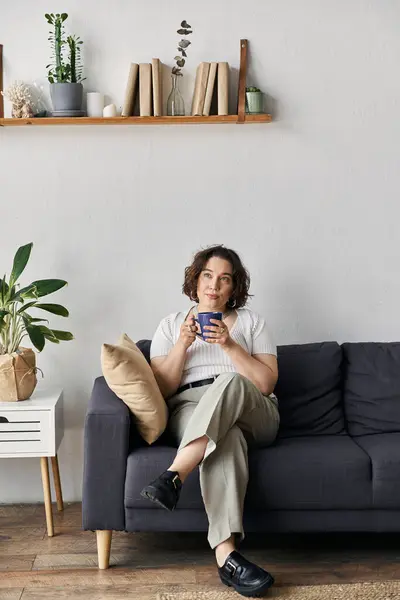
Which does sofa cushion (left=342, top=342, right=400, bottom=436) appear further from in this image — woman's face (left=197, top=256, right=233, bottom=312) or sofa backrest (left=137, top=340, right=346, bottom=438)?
woman's face (left=197, top=256, right=233, bottom=312)

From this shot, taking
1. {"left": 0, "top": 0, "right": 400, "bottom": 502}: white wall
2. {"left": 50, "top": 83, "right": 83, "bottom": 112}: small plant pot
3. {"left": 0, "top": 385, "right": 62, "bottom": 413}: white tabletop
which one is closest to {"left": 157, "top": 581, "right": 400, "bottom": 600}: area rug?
{"left": 0, "top": 385, "right": 62, "bottom": 413}: white tabletop

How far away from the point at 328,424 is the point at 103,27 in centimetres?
188

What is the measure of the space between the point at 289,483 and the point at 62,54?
1982mm

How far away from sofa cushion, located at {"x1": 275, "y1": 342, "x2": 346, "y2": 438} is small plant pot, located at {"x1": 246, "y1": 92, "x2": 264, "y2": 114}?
984 millimetres

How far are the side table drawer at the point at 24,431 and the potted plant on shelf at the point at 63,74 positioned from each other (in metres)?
1.22

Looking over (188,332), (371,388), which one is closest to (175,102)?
(188,332)

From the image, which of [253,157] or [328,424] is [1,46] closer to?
[253,157]

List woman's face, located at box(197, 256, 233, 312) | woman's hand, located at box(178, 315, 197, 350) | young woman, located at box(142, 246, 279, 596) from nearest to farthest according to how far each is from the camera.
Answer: young woman, located at box(142, 246, 279, 596)
woman's hand, located at box(178, 315, 197, 350)
woman's face, located at box(197, 256, 233, 312)

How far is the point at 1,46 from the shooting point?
3.67 metres

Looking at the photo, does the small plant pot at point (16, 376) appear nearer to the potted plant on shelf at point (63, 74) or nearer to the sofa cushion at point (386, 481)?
the potted plant on shelf at point (63, 74)

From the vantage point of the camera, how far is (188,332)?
3.22m

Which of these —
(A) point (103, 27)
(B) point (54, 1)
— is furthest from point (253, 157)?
(B) point (54, 1)

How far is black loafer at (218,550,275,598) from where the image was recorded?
2.77 meters

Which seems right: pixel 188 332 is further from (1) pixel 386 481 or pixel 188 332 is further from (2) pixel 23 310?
(1) pixel 386 481
